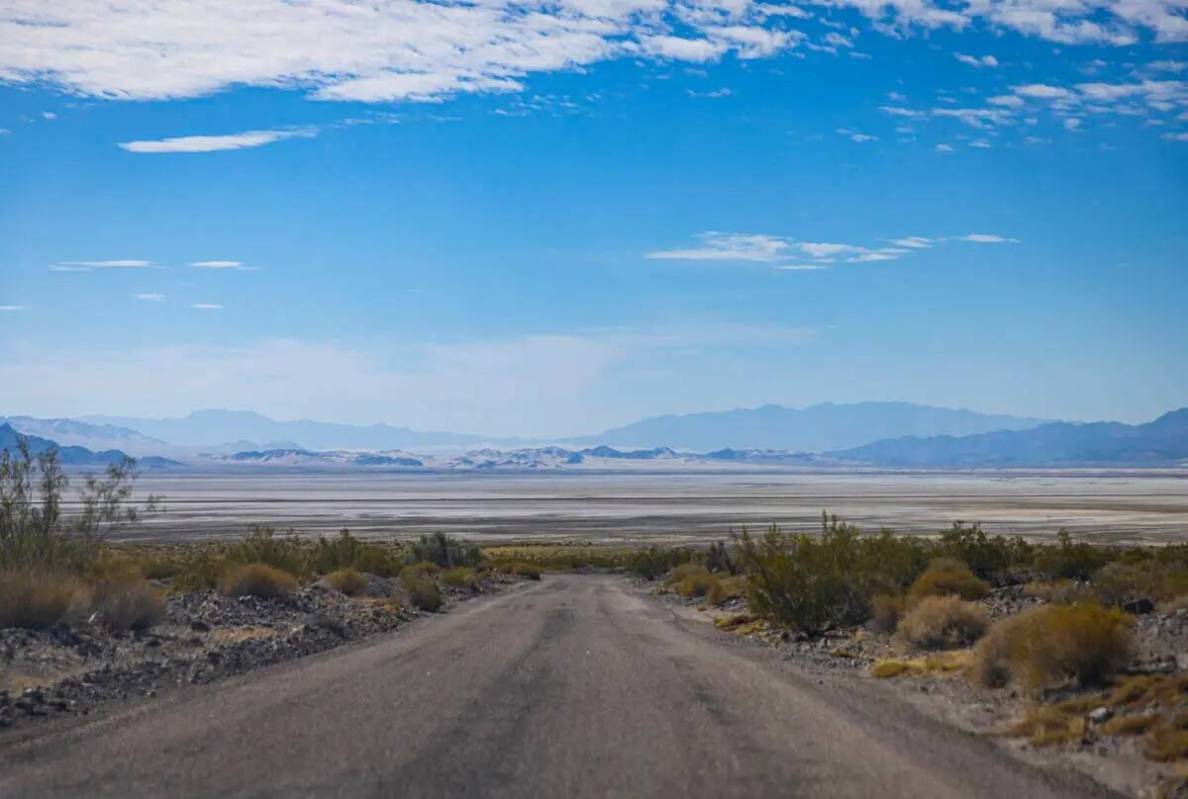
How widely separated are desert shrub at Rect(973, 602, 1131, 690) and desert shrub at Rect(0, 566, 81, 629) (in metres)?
14.8

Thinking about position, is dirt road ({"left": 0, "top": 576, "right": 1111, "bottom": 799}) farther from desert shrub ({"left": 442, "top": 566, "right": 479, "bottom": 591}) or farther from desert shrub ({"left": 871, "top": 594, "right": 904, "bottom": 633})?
desert shrub ({"left": 442, "top": 566, "right": 479, "bottom": 591})

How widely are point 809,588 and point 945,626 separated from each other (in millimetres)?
5096

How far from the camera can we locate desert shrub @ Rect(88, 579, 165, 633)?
21.8m

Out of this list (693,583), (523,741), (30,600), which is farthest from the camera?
(693,583)

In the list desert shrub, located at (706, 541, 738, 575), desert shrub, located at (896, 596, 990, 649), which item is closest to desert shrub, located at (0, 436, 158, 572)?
desert shrub, located at (896, 596, 990, 649)

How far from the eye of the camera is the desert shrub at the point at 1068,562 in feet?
108

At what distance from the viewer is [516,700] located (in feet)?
47.9

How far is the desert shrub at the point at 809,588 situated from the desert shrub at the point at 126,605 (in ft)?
39.0

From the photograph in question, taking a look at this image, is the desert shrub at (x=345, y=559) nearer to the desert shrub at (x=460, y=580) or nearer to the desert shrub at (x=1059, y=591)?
the desert shrub at (x=460, y=580)

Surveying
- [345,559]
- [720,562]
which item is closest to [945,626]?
[345,559]

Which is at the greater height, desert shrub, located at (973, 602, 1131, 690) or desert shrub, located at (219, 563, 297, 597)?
desert shrub, located at (973, 602, 1131, 690)

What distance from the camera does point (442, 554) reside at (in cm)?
5644

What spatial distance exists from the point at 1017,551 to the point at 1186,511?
7966cm

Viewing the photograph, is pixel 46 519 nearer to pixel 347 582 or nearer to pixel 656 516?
pixel 347 582
